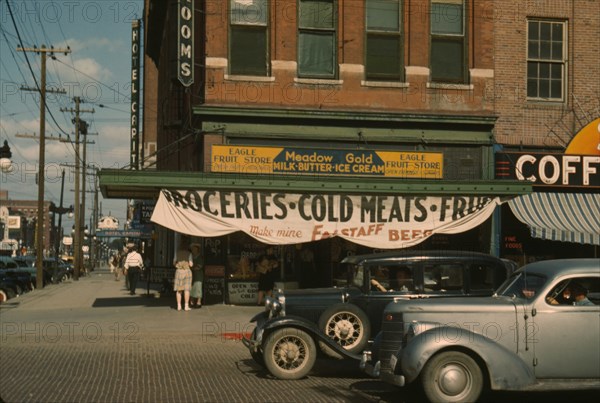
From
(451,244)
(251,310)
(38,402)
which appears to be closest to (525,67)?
(451,244)

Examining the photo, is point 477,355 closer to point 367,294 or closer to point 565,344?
point 565,344

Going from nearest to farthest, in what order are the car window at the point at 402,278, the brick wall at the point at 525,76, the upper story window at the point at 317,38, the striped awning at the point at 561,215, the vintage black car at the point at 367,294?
the vintage black car at the point at 367,294 < the car window at the point at 402,278 < the striped awning at the point at 561,215 < the upper story window at the point at 317,38 < the brick wall at the point at 525,76

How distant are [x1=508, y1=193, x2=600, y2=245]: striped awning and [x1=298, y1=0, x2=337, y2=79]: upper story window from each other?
20.2 feet

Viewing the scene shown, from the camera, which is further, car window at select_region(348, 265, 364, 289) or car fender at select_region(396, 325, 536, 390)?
car window at select_region(348, 265, 364, 289)

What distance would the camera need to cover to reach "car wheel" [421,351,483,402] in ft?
31.0

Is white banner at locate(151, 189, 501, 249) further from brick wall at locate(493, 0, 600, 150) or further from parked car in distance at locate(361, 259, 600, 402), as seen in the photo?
parked car in distance at locate(361, 259, 600, 402)

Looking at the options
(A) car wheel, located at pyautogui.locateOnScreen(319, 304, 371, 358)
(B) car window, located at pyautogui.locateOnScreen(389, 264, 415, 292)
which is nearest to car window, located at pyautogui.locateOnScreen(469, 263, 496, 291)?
(B) car window, located at pyautogui.locateOnScreen(389, 264, 415, 292)

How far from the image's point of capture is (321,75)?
22.7 m

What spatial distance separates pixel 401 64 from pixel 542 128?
180 inches

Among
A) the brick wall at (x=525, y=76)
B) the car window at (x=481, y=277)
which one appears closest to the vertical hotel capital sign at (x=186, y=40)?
the brick wall at (x=525, y=76)

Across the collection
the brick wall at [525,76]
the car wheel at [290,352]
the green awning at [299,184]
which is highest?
the brick wall at [525,76]

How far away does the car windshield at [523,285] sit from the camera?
10.0m

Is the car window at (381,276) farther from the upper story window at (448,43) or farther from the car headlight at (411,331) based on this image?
the upper story window at (448,43)

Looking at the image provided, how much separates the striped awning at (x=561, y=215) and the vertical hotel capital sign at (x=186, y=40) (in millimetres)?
9102
